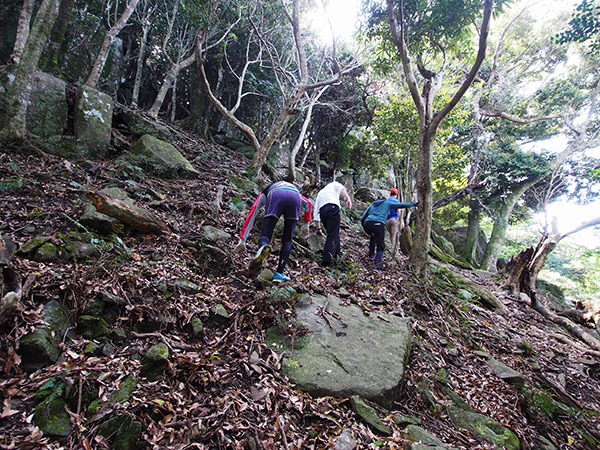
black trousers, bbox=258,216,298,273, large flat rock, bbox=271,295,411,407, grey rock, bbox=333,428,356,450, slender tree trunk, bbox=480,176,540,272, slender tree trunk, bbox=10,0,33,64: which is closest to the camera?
grey rock, bbox=333,428,356,450

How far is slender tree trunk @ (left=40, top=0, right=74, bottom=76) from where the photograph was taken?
6660 millimetres

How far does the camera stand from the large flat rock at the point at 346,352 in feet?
9.13

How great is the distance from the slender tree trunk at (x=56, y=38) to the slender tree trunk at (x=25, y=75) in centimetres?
177

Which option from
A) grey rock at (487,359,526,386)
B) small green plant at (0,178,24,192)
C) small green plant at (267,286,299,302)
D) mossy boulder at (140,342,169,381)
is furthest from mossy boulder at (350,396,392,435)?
small green plant at (0,178,24,192)

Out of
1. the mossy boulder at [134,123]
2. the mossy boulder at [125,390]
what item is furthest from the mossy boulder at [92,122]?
the mossy boulder at [125,390]

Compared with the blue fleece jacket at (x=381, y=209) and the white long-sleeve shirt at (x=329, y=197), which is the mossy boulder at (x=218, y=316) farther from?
the blue fleece jacket at (x=381, y=209)

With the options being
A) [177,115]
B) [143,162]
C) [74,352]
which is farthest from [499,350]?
[177,115]

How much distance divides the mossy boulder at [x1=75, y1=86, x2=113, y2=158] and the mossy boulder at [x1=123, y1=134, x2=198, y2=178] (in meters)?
0.60

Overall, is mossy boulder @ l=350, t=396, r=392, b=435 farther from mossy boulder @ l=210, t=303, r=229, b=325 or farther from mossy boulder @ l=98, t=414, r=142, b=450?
mossy boulder @ l=98, t=414, r=142, b=450

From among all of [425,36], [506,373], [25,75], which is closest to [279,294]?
[506,373]

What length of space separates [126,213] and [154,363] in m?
2.38

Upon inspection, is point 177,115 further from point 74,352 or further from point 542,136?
point 542,136

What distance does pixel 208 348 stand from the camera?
2824 mm

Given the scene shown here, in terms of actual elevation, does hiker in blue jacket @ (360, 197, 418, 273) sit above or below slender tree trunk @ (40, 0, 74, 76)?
below
